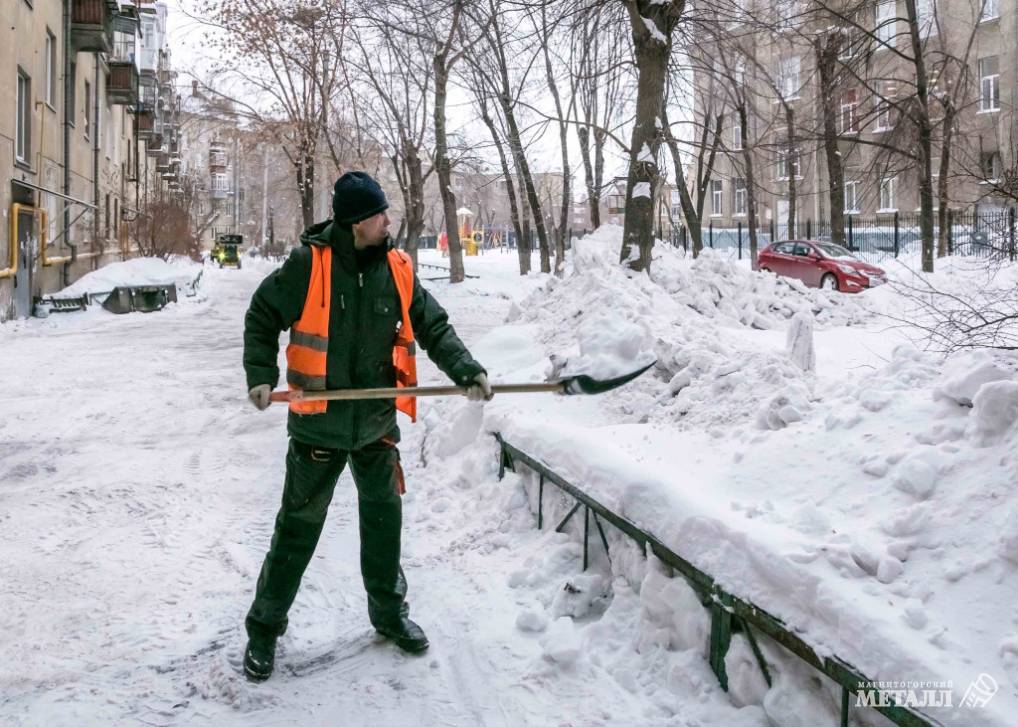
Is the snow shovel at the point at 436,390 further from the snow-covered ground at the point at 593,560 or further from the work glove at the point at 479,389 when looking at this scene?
the snow-covered ground at the point at 593,560

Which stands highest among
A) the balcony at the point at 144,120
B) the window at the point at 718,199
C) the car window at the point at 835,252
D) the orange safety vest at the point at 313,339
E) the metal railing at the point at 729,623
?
the balcony at the point at 144,120

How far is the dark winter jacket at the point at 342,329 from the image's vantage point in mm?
3512

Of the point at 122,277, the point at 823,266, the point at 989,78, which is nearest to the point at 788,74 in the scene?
the point at 823,266

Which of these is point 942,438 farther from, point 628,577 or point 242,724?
point 242,724

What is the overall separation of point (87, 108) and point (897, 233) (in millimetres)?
24206

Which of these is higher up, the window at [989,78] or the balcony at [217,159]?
the balcony at [217,159]

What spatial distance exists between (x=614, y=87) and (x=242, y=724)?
931 inches

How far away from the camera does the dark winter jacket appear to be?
351 centimetres

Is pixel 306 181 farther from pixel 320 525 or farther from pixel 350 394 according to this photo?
pixel 350 394

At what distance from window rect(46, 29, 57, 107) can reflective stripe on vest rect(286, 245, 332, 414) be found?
21174mm

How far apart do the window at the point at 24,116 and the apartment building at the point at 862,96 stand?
1338cm

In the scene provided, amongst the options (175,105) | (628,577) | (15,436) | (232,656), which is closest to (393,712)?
(232,656)

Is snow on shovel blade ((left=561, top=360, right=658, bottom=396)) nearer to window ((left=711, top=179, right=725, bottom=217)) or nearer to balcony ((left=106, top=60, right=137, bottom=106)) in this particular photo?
balcony ((left=106, top=60, right=137, bottom=106))

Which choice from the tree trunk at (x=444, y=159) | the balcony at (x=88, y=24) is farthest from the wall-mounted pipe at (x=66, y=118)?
the tree trunk at (x=444, y=159)
